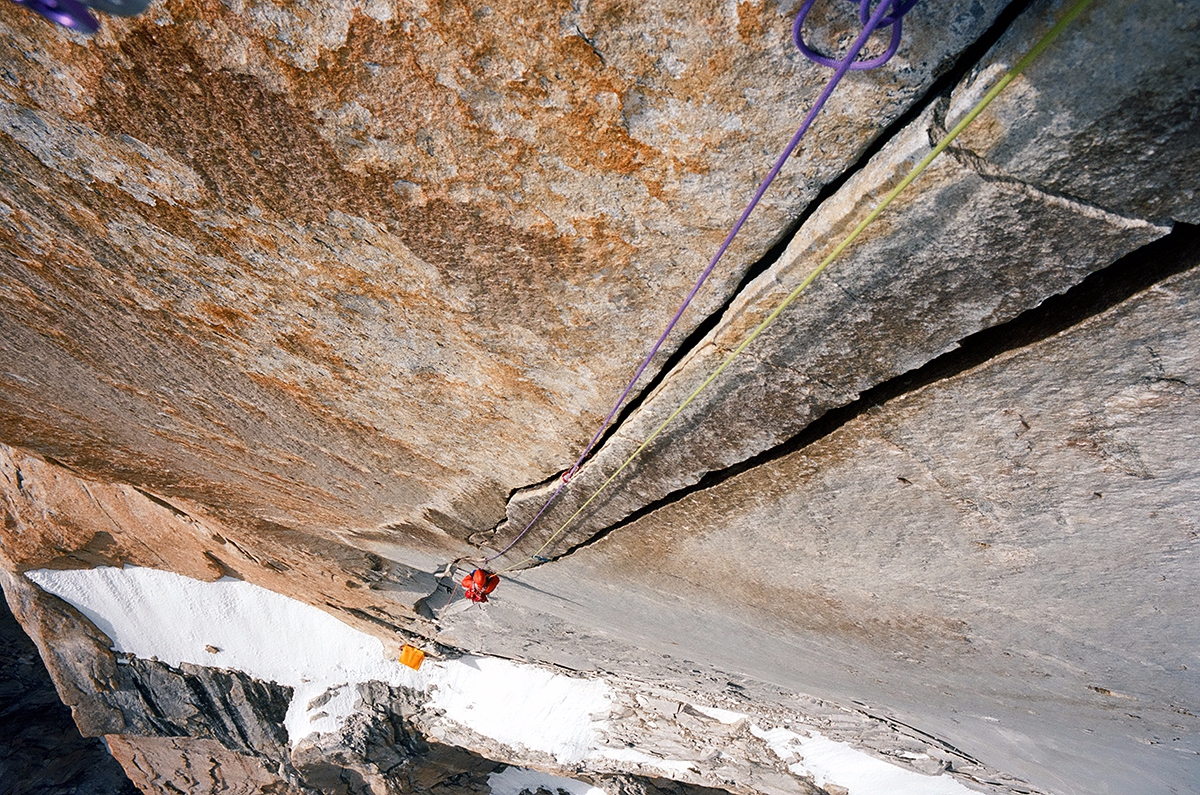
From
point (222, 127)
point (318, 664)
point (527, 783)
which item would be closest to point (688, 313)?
point (222, 127)

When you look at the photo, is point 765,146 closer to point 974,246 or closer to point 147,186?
point 974,246

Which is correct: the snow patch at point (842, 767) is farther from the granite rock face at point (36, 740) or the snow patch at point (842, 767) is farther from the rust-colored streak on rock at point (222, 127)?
the granite rock face at point (36, 740)

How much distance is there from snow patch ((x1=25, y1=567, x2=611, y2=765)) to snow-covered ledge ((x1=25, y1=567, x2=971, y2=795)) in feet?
0.04

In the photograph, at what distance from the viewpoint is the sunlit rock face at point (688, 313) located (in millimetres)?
1104

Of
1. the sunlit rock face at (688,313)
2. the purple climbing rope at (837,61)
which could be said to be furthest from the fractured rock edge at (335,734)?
the purple climbing rope at (837,61)

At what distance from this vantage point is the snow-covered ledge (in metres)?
6.96

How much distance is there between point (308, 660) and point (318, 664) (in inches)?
5.3

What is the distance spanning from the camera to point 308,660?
7.45m

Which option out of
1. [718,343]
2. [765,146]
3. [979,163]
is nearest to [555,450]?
[718,343]

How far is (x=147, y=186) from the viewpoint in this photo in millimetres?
1658

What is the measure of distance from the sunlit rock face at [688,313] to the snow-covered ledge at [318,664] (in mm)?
3818

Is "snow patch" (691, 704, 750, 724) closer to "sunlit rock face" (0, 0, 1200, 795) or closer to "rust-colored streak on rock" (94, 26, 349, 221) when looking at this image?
"sunlit rock face" (0, 0, 1200, 795)

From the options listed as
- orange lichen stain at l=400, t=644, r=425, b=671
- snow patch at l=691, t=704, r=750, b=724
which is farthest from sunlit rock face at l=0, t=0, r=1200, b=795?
orange lichen stain at l=400, t=644, r=425, b=671

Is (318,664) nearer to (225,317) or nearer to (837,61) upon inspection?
(225,317)
